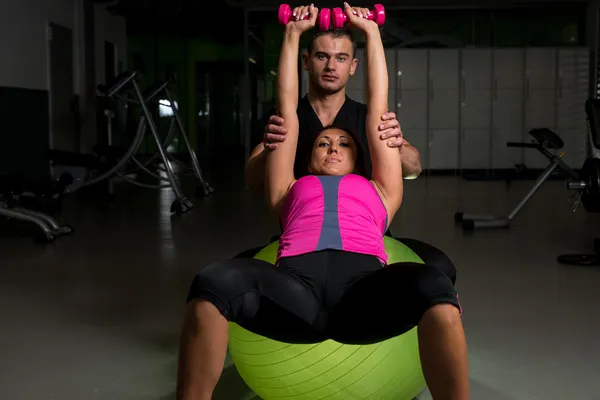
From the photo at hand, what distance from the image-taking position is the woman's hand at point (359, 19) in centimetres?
176

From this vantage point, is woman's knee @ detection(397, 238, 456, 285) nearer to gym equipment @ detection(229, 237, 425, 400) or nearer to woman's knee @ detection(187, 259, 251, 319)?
gym equipment @ detection(229, 237, 425, 400)

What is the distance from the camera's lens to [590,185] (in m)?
3.89

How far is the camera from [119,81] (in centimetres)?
600

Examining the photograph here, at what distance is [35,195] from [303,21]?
3699 mm

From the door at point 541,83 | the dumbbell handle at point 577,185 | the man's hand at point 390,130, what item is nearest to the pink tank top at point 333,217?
the man's hand at point 390,130

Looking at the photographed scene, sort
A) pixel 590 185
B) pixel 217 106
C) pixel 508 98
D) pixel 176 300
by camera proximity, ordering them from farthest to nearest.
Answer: pixel 217 106 < pixel 508 98 < pixel 590 185 < pixel 176 300

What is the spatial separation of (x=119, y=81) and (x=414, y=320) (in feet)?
16.5

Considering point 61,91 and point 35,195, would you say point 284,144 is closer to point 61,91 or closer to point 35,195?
point 35,195

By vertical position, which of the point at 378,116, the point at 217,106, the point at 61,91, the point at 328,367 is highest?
the point at 217,106

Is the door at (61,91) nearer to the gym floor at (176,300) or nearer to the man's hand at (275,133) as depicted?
the gym floor at (176,300)

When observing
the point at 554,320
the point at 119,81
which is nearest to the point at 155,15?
the point at 119,81

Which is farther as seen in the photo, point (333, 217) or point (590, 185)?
point (590, 185)

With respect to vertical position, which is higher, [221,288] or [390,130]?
[390,130]

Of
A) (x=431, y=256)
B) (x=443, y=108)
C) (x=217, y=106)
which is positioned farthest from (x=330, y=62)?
(x=217, y=106)
